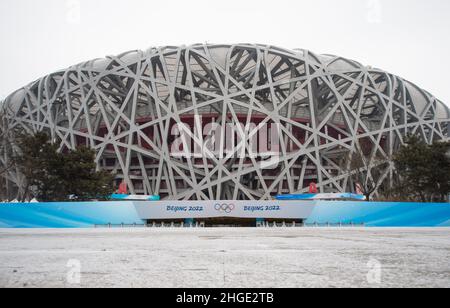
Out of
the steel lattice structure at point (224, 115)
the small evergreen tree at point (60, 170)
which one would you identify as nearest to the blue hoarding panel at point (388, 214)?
the steel lattice structure at point (224, 115)

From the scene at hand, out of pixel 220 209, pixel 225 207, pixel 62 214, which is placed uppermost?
pixel 225 207

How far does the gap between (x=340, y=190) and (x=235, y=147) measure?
11640mm

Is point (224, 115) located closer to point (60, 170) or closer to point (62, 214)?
point (60, 170)

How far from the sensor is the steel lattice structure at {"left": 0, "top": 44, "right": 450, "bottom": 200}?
42812mm

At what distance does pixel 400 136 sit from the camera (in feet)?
155

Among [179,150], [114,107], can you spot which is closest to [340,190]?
[179,150]

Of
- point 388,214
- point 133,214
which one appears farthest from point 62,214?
point 388,214

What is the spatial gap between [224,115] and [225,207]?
17762 millimetres

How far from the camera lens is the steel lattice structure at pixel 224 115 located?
4281 centimetres

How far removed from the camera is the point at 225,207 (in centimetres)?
2623

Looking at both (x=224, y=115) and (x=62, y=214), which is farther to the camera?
(x=224, y=115)

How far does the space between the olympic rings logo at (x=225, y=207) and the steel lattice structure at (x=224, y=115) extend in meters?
15.0

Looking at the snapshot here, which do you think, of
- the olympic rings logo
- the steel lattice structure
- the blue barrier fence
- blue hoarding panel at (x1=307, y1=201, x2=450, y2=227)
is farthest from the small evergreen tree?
blue hoarding panel at (x1=307, y1=201, x2=450, y2=227)
